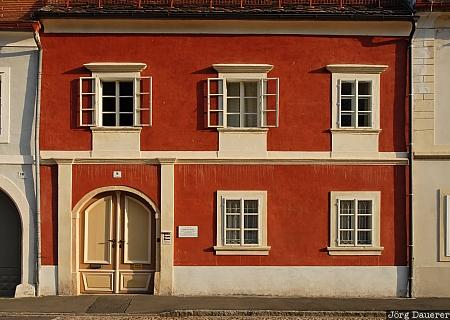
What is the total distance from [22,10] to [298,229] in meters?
8.36

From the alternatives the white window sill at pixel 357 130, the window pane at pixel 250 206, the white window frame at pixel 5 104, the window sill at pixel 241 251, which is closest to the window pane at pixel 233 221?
the window pane at pixel 250 206

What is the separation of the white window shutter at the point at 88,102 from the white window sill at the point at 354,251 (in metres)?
6.28

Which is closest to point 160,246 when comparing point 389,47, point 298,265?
point 298,265

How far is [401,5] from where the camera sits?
19.6 m

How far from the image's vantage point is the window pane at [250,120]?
19359 millimetres

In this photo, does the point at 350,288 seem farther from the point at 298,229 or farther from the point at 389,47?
the point at 389,47

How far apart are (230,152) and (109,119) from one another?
2964 millimetres

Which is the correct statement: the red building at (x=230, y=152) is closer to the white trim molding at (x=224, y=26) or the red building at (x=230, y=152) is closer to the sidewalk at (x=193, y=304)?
the white trim molding at (x=224, y=26)

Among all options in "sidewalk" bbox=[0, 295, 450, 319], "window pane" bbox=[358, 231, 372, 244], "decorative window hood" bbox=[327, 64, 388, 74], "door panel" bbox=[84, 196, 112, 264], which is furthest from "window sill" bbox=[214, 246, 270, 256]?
"decorative window hood" bbox=[327, 64, 388, 74]

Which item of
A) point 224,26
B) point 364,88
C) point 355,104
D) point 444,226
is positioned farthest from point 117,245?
point 444,226

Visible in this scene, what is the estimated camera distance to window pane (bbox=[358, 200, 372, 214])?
19.2 metres

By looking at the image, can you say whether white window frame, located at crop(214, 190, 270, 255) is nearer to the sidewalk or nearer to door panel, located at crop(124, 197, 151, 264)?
the sidewalk

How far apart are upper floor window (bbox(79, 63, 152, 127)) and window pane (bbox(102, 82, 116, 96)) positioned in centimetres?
2

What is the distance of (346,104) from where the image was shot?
63.7ft
